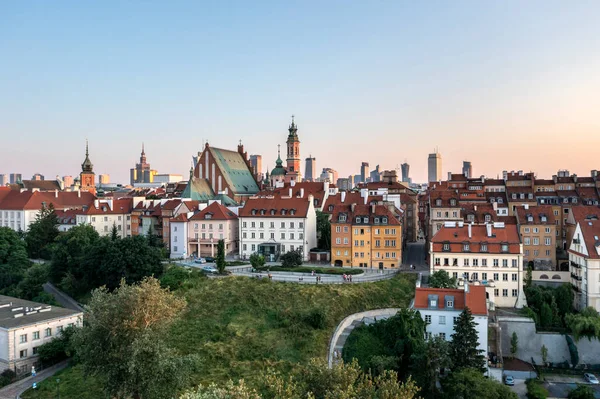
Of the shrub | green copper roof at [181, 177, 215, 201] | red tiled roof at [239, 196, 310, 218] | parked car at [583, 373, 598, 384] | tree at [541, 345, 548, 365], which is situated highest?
green copper roof at [181, 177, 215, 201]

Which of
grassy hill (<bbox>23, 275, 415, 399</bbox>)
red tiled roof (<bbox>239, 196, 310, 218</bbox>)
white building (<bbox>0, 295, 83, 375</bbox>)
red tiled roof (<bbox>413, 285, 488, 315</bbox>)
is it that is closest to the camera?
grassy hill (<bbox>23, 275, 415, 399</bbox>)

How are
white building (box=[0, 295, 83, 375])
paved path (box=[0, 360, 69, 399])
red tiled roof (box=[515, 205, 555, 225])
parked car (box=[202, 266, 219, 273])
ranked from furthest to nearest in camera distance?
red tiled roof (box=[515, 205, 555, 225]) < parked car (box=[202, 266, 219, 273]) < white building (box=[0, 295, 83, 375]) < paved path (box=[0, 360, 69, 399])

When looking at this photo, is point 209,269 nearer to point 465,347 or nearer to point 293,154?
point 465,347

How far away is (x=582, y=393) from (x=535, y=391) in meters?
3.43

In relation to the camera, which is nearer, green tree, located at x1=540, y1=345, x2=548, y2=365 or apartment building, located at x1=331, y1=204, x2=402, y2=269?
green tree, located at x1=540, y1=345, x2=548, y2=365

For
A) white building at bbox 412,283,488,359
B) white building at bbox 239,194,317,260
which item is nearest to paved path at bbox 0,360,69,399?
white building at bbox 239,194,317,260

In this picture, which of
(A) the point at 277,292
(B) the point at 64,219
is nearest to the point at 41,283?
(B) the point at 64,219

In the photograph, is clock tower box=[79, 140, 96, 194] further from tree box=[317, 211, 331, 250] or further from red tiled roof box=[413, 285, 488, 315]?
red tiled roof box=[413, 285, 488, 315]

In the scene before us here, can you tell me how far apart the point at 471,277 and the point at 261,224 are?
26.6 m

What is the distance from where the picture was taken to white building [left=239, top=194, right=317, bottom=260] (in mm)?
62344

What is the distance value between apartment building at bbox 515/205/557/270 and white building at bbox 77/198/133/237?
60191 millimetres

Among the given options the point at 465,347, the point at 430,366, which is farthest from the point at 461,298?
the point at 430,366

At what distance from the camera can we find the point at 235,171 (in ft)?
319

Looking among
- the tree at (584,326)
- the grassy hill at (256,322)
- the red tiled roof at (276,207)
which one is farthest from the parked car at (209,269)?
the tree at (584,326)
